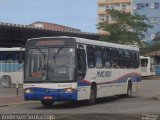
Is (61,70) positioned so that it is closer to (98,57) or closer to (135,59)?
(98,57)

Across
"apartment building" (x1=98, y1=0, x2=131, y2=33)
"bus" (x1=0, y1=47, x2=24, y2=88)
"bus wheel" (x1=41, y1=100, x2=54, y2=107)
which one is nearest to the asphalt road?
"bus wheel" (x1=41, y1=100, x2=54, y2=107)

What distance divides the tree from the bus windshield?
43.9 meters

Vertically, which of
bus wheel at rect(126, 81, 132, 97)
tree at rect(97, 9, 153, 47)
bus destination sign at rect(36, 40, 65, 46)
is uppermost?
tree at rect(97, 9, 153, 47)

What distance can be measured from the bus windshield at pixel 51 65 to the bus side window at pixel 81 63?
41 cm

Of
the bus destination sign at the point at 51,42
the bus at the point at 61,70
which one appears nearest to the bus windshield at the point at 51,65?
the bus at the point at 61,70

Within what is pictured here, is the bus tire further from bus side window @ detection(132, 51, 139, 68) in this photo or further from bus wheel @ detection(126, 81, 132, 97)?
bus side window @ detection(132, 51, 139, 68)

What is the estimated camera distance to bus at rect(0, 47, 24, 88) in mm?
43156

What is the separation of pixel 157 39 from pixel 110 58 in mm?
78558

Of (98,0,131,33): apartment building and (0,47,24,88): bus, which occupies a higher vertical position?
(98,0,131,33): apartment building

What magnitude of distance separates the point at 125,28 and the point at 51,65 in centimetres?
4737

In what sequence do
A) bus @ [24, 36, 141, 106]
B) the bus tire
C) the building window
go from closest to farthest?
bus @ [24, 36, 141, 106]
the bus tire
the building window

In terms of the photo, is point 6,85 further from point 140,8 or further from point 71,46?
point 140,8

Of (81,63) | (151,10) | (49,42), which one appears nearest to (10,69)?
(49,42)

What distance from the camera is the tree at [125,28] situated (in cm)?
6838
